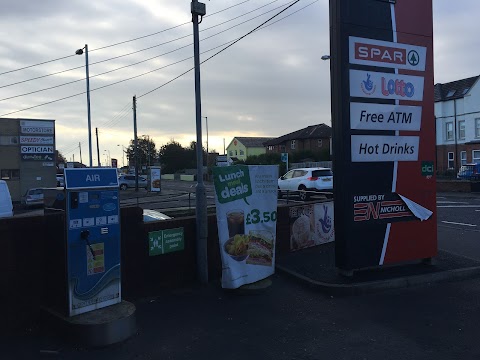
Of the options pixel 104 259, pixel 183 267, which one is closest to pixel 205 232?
pixel 183 267

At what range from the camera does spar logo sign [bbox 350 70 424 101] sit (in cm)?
705

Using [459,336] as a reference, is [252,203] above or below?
above

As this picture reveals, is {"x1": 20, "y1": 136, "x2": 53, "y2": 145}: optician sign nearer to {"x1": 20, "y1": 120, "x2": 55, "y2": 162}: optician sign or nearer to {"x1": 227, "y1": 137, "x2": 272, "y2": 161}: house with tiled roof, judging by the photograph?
{"x1": 20, "y1": 120, "x2": 55, "y2": 162}: optician sign

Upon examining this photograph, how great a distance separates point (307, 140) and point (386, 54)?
6783 cm

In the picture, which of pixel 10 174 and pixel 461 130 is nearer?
pixel 10 174

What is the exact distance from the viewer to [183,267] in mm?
7078

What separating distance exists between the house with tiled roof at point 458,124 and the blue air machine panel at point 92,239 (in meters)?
43.1

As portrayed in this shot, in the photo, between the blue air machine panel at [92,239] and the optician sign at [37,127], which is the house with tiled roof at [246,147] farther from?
the blue air machine panel at [92,239]

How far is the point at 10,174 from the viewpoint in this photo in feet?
132

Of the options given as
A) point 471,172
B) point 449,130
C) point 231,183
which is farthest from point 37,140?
point 449,130

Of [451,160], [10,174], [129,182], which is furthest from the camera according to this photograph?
[129,182]

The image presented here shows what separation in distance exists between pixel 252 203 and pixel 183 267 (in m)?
1.54

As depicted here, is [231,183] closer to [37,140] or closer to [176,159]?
[37,140]

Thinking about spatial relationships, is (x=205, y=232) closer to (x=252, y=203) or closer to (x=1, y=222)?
(x=252, y=203)
